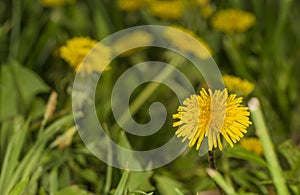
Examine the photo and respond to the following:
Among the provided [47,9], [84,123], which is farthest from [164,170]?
[47,9]

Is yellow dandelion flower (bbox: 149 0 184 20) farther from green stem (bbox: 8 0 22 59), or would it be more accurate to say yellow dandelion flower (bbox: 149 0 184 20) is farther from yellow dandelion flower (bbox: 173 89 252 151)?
yellow dandelion flower (bbox: 173 89 252 151)

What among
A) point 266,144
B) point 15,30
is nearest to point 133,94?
point 15,30

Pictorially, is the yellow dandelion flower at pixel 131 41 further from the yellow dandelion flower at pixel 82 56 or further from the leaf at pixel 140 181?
the leaf at pixel 140 181

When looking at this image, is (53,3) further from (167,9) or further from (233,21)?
(233,21)

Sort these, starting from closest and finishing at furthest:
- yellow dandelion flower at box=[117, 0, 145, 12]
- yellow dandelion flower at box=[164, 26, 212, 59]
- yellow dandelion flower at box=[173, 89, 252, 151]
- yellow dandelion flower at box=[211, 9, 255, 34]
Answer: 1. yellow dandelion flower at box=[173, 89, 252, 151]
2. yellow dandelion flower at box=[164, 26, 212, 59]
3. yellow dandelion flower at box=[211, 9, 255, 34]
4. yellow dandelion flower at box=[117, 0, 145, 12]

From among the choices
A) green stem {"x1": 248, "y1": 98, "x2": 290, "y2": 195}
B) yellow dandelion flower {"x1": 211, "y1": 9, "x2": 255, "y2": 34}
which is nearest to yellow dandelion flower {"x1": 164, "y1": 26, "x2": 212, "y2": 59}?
Result: yellow dandelion flower {"x1": 211, "y1": 9, "x2": 255, "y2": 34}

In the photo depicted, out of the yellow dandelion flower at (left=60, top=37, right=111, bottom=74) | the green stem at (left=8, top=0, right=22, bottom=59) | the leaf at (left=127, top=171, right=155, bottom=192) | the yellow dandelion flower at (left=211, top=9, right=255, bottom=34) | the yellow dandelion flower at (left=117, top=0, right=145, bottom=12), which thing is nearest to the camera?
the leaf at (left=127, top=171, right=155, bottom=192)
